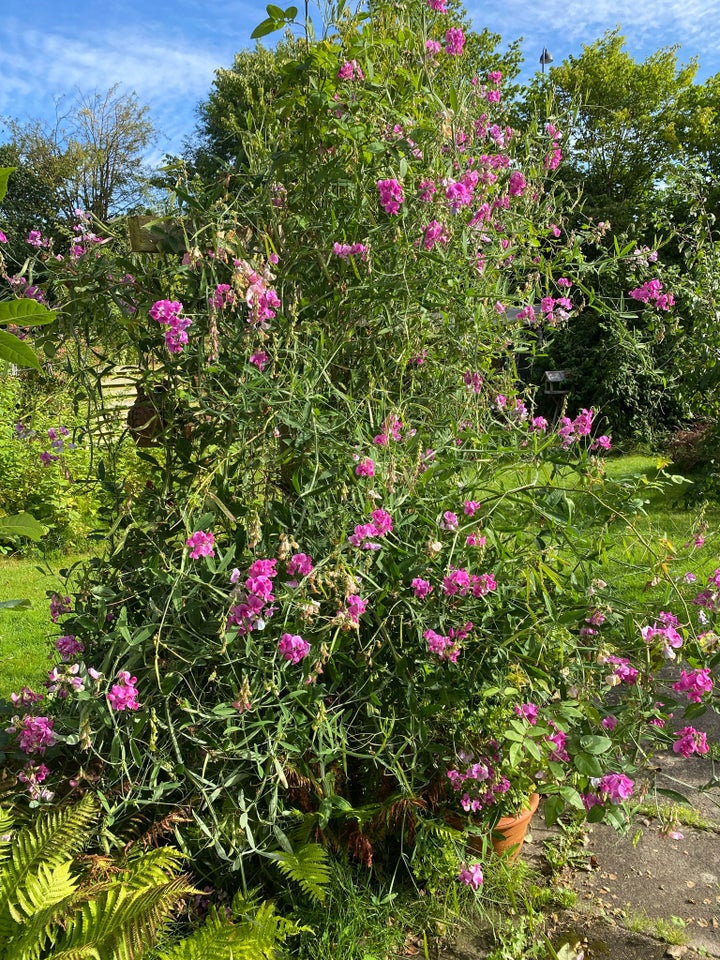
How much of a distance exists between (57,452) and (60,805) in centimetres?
98

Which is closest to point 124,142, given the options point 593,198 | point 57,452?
point 593,198

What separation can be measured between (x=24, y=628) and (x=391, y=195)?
3515 millimetres

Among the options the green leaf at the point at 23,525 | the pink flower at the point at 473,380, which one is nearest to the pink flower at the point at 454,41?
the pink flower at the point at 473,380

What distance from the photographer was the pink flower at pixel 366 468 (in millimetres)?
1724

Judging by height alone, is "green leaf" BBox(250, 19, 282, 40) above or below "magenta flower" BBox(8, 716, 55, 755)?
above

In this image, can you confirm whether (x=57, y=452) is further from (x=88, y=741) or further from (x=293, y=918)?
(x=293, y=918)

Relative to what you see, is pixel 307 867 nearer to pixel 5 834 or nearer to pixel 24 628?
pixel 5 834

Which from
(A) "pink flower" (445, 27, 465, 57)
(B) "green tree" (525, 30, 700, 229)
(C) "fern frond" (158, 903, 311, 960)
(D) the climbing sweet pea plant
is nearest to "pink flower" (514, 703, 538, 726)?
(D) the climbing sweet pea plant

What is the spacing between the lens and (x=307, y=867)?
1.81 metres

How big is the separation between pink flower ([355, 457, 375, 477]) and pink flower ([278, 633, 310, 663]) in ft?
1.27

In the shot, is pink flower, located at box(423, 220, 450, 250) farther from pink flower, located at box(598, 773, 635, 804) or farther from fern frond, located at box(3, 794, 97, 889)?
fern frond, located at box(3, 794, 97, 889)

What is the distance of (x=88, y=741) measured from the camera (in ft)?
5.35

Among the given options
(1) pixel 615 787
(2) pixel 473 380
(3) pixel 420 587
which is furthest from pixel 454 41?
(1) pixel 615 787

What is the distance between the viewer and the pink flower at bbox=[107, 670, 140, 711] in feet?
5.52
